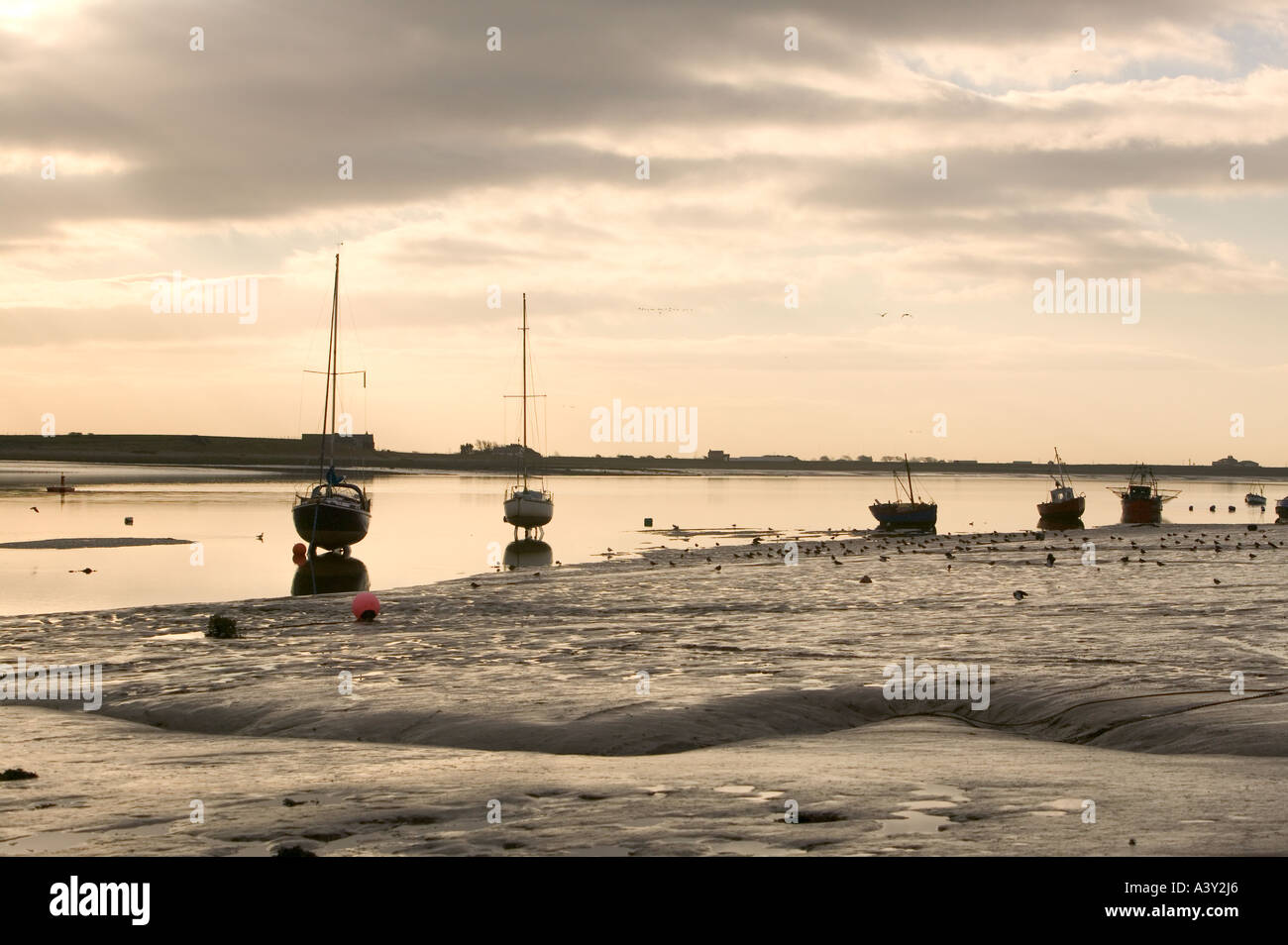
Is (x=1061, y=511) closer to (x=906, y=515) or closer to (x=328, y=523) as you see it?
(x=906, y=515)

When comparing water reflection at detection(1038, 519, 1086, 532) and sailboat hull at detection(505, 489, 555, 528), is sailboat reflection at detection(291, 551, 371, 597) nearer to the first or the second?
sailboat hull at detection(505, 489, 555, 528)

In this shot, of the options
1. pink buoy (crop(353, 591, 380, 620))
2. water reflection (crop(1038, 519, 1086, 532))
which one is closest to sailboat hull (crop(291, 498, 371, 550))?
pink buoy (crop(353, 591, 380, 620))

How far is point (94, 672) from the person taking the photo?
18625 mm

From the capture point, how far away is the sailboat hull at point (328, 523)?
5012cm

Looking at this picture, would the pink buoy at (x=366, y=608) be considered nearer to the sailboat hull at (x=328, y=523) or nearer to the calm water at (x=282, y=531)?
the calm water at (x=282, y=531)

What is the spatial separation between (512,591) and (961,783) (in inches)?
886

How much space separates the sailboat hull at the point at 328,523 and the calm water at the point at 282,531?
123cm

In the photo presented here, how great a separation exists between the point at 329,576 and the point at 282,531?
80.1 ft

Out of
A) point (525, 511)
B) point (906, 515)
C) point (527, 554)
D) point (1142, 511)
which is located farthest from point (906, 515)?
point (527, 554)

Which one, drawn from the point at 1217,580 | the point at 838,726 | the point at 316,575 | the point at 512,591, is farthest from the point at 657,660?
the point at 316,575

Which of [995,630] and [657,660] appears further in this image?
[995,630]

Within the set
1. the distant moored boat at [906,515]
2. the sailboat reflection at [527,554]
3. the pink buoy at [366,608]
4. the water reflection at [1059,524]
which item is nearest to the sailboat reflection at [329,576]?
the sailboat reflection at [527,554]
